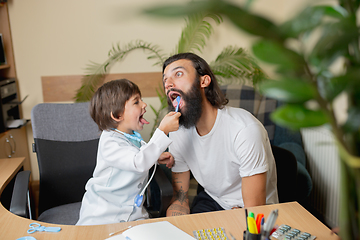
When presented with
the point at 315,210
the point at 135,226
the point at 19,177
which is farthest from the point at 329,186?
the point at 19,177

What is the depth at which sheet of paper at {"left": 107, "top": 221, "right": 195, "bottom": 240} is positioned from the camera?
91 centimetres

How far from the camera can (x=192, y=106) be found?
5.09 feet

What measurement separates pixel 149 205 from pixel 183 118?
0.59 meters

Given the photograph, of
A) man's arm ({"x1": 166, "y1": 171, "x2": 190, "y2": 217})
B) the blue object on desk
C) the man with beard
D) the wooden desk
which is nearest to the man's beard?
the man with beard

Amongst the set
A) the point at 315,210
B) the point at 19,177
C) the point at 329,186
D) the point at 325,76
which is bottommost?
the point at 315,210

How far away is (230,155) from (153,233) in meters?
0.65

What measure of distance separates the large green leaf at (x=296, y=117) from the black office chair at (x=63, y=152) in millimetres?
1621

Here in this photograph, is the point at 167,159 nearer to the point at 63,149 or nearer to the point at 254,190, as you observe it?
the point at 254,190

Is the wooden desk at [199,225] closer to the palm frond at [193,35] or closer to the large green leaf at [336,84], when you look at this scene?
the large green leaf at [336,84]

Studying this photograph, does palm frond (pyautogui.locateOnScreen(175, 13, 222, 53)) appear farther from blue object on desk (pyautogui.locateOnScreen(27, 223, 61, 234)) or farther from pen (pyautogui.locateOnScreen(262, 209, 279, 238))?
pen (pyautogui.locateOnScreen(262, 209, 279, 238))

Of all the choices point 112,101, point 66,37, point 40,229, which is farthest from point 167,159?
point 66,37

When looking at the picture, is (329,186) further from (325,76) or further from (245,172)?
(325,76)

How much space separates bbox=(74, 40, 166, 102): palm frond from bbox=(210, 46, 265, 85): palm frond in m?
0.54

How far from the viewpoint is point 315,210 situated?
244cm
